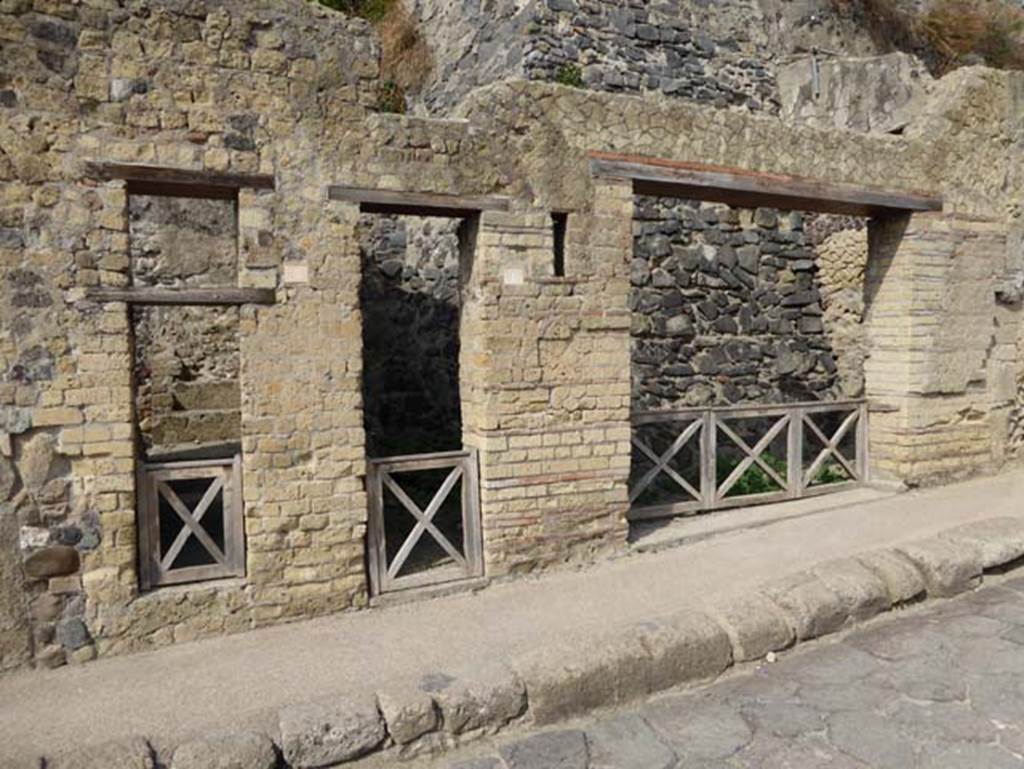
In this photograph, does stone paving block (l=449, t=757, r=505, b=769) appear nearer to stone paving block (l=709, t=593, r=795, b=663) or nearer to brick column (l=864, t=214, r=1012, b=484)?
stone paving block (l=709, t=593, r=795, b=663)

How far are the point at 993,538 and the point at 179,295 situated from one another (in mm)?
5751

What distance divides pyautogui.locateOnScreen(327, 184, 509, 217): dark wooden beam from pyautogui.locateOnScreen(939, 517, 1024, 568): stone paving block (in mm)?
4065

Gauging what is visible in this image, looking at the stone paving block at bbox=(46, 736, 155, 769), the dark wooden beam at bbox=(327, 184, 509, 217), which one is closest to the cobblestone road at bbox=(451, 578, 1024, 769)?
the stone paving block at bbox=(46, 736, 155, 769)

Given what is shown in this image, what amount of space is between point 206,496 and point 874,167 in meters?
6.02

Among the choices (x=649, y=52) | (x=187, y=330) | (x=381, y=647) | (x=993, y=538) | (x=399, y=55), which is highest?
(x=399, y=55)

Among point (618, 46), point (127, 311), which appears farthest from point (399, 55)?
point (127, 311)

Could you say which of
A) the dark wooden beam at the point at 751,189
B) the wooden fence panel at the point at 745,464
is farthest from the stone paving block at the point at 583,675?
the dark wooden beam at the point at 751,189

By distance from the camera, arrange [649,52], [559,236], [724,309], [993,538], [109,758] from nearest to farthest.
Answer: [109,758], [559,236], [993,538], [724,309], [649,52]

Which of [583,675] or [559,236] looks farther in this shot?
[559,236]

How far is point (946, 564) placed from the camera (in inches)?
209

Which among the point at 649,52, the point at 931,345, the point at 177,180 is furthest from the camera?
→ the point at 649,52

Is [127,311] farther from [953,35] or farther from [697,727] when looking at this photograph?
[953,35]

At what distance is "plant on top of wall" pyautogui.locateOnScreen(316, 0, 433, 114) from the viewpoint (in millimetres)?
11945

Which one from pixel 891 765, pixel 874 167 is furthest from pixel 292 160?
pixel 874 167
